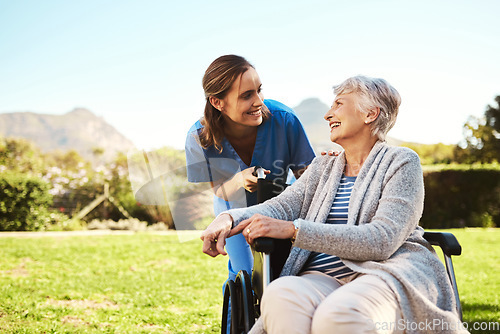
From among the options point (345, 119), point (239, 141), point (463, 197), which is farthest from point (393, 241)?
point (463, 197)

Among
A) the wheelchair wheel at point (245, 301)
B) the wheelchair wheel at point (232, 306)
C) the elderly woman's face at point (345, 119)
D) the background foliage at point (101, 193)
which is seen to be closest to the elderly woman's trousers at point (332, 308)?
the wheelchair wheel at point (245, 301)

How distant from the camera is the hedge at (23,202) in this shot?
8.73m

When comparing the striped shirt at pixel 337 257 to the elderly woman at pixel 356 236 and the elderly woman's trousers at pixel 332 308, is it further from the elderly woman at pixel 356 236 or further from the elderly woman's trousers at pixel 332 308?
the elderly woman's trousers at pixel 332 308

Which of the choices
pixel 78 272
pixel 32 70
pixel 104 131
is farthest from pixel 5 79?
pixel 78 272

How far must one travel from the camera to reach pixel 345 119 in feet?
6.27

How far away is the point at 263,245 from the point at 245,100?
907 mm

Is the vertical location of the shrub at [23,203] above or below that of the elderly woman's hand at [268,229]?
below

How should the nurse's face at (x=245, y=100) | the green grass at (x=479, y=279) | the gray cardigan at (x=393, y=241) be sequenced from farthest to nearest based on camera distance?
the green grass at (x=479, y=279)
the nurse's face at (x=245, y=100)
the gray cardigan at (x=393, y=241)

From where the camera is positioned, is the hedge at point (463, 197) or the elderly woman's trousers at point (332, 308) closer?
the elderly woman's trousers at point (332, 308)

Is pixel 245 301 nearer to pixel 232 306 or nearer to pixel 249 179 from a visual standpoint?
pixel 232 306

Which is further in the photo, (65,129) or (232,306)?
(65,129)

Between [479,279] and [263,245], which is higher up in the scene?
[263,245]

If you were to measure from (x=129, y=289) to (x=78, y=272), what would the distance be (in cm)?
113

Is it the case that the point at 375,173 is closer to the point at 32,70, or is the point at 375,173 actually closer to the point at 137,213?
the point at 137,213
